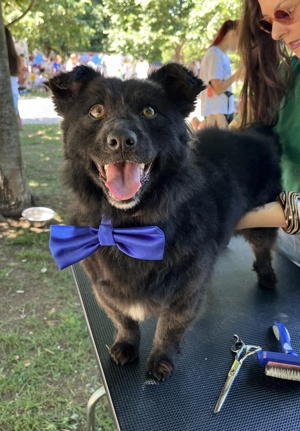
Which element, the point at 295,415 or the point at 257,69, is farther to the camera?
the point at 257,69

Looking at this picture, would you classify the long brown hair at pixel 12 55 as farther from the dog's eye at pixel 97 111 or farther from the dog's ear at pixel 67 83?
the dog's eye at pixel 97 111

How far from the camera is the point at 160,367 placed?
1.47 metres

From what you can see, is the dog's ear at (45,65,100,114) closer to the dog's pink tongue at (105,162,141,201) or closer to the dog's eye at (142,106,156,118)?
the dog's eye at (142,106,156,118)

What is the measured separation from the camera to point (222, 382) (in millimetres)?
1410

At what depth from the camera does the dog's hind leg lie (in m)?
2.08

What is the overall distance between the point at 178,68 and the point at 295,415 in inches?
50.4

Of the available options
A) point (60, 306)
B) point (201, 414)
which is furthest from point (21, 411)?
point (201, 414)

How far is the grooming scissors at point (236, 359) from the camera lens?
4.36 feet

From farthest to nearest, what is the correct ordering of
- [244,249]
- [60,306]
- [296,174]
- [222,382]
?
1. [60,306]
2. [244,249]
3. [296,174]
4. [222,382]

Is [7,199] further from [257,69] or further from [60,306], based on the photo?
[257,69]

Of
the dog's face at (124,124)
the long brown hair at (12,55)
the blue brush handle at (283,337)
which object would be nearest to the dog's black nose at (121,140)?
the dog's face at (124,124)

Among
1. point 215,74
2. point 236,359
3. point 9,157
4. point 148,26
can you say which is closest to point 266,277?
point 236,359

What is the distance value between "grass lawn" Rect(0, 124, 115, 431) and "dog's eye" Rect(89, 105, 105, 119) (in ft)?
2.91

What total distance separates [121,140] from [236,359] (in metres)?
0.92
